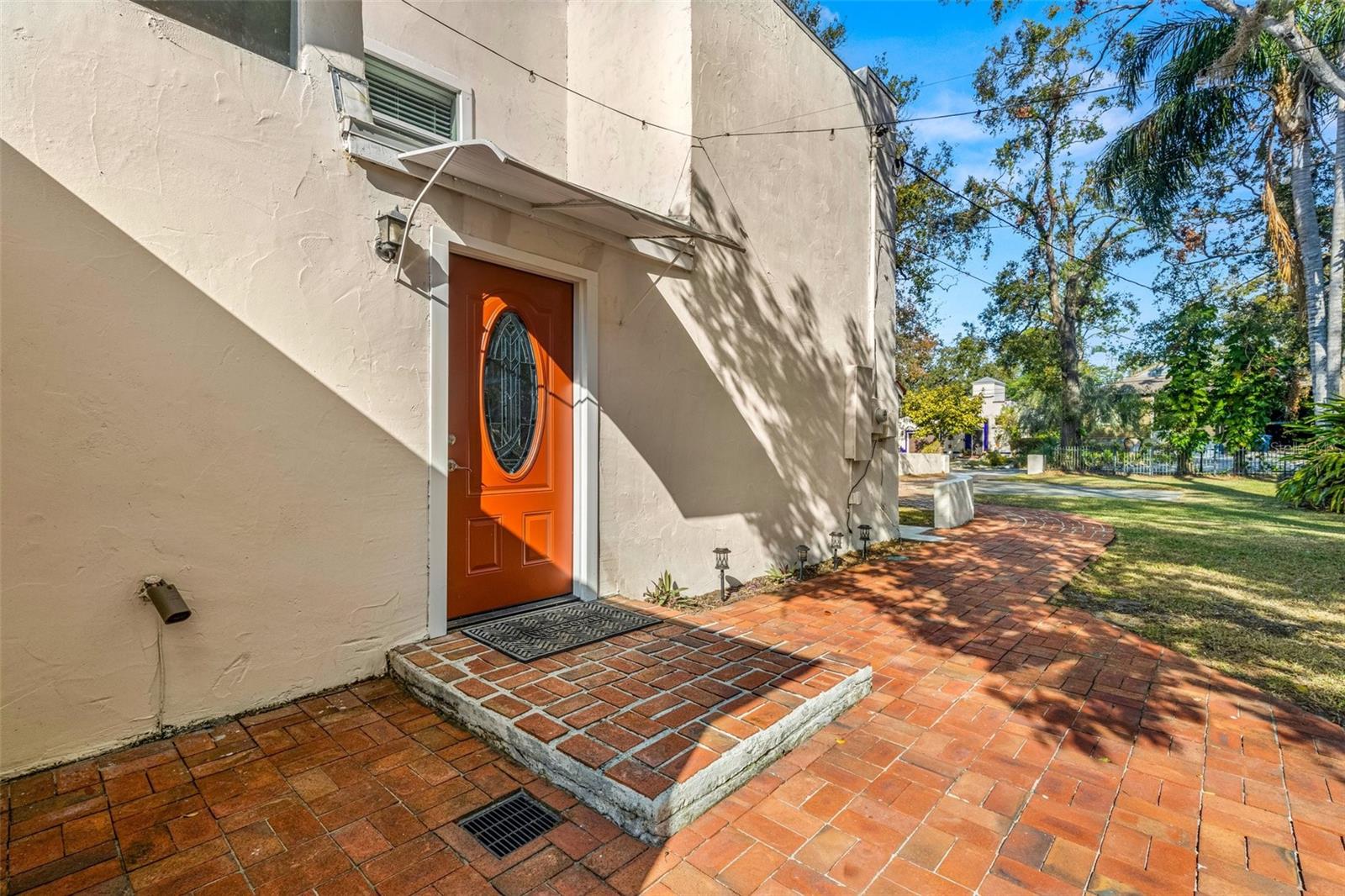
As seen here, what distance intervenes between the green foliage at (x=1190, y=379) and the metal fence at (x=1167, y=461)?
3.22 feet

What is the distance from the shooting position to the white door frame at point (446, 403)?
3629mm

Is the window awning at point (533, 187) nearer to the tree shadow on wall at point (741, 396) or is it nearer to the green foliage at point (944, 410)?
the tree shadow on wall at point (741, 396)

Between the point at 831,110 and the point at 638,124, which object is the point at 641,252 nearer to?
the point at 638,124

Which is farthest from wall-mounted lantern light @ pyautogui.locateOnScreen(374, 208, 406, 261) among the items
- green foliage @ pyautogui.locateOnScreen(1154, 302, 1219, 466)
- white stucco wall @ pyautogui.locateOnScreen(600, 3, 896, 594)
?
green foliage @ pyautogui.locateOnScreen(1154, 302, 1219, 466)

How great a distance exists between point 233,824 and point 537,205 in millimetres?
3584

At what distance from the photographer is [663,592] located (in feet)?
16.3

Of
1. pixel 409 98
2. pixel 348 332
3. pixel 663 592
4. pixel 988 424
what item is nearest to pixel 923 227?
pixel 663 592

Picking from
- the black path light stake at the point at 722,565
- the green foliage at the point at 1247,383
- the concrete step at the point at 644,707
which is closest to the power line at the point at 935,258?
the green foliage at the point at 1247,383

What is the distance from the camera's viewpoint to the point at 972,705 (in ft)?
10.8

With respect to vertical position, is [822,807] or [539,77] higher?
[539,77]

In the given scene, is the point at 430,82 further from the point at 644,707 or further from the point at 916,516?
the point at 916,516

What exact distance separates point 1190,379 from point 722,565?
792 inches

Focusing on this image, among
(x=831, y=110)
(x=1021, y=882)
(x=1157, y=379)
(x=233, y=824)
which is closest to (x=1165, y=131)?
(x=831, y=110)

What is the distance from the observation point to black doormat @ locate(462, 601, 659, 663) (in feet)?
11.5
